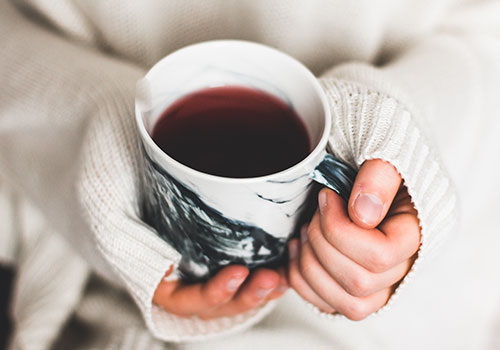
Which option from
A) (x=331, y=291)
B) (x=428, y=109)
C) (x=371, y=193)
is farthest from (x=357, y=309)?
(x=428, y=109)

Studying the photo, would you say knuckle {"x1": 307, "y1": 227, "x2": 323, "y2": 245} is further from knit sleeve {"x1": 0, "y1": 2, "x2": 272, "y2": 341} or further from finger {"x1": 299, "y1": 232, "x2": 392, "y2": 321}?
knit sleeve {"x1": 0, "y1": 2, "x2": 272, "y2": 341}

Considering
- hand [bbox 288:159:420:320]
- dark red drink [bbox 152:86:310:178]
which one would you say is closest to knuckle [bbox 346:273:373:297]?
hand [bbox 288:159:420:320]

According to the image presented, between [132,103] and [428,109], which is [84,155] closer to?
[132,103]

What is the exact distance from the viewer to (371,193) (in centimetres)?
32

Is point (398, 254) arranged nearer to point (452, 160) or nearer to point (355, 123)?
point (355, 123)

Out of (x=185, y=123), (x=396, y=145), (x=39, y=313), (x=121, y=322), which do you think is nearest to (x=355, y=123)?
(x=396, y=145)

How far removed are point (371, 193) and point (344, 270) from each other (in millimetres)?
83

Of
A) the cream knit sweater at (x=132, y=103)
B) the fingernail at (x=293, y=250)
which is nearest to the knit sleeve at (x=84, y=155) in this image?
the cream knit sweater at (x=132, y=103)

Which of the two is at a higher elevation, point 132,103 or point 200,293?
point 132,103

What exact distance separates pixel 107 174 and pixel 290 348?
32 cm

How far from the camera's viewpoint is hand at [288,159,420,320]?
1.08 ft

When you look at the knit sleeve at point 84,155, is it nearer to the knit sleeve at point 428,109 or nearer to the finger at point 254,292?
the finger at point 254,292

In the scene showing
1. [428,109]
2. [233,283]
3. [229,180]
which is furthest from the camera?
[428,109]

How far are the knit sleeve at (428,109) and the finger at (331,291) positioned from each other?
27 millimetres
